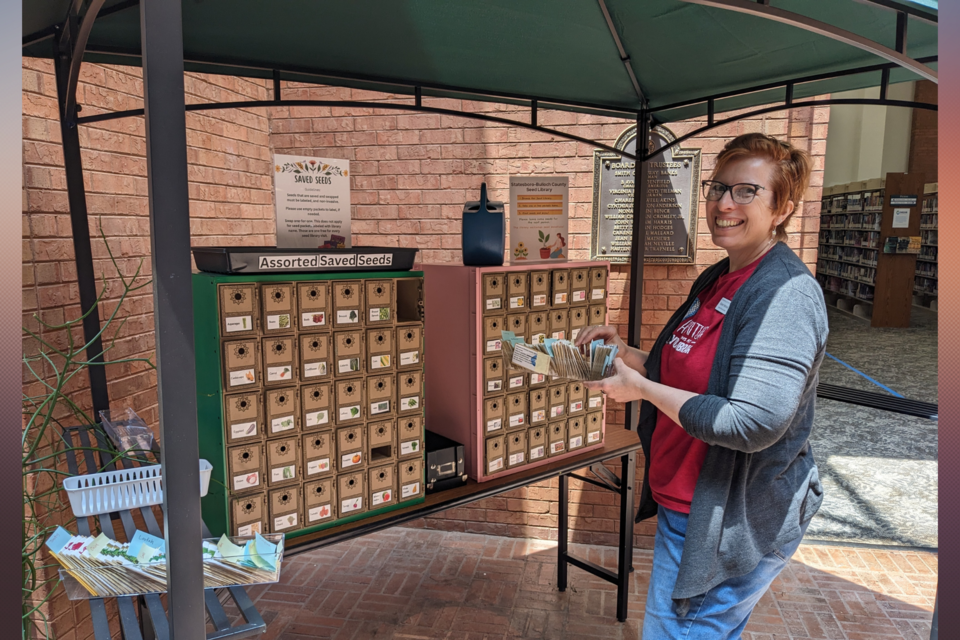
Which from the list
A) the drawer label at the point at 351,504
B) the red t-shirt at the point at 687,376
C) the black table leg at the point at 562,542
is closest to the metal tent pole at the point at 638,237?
the black table leg at the point at 562,542

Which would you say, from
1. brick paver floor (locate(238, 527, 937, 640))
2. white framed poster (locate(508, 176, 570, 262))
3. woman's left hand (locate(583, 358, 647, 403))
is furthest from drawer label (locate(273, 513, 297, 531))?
brick paver floor (locate(238, 527, 937, 640))

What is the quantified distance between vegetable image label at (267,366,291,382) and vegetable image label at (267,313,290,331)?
13cm

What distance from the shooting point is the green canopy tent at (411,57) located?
1123mm

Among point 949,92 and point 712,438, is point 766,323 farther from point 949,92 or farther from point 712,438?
point 949,92

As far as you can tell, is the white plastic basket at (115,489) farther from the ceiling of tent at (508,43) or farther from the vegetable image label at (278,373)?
the ceiling of tent at (508,43)

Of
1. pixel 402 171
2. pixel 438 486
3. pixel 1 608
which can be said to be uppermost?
pixel 402 171

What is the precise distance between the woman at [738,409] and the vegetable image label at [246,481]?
118 cm

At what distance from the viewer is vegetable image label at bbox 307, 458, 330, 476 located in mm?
2055

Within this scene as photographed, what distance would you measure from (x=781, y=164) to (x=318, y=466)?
1763 mm

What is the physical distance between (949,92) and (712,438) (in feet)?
3.55

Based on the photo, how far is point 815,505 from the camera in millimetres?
1704

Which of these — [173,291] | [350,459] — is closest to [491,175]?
[350,459]

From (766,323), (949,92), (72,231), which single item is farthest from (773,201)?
(72,231)

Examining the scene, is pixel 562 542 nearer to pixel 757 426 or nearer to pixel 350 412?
pixel 350 412
